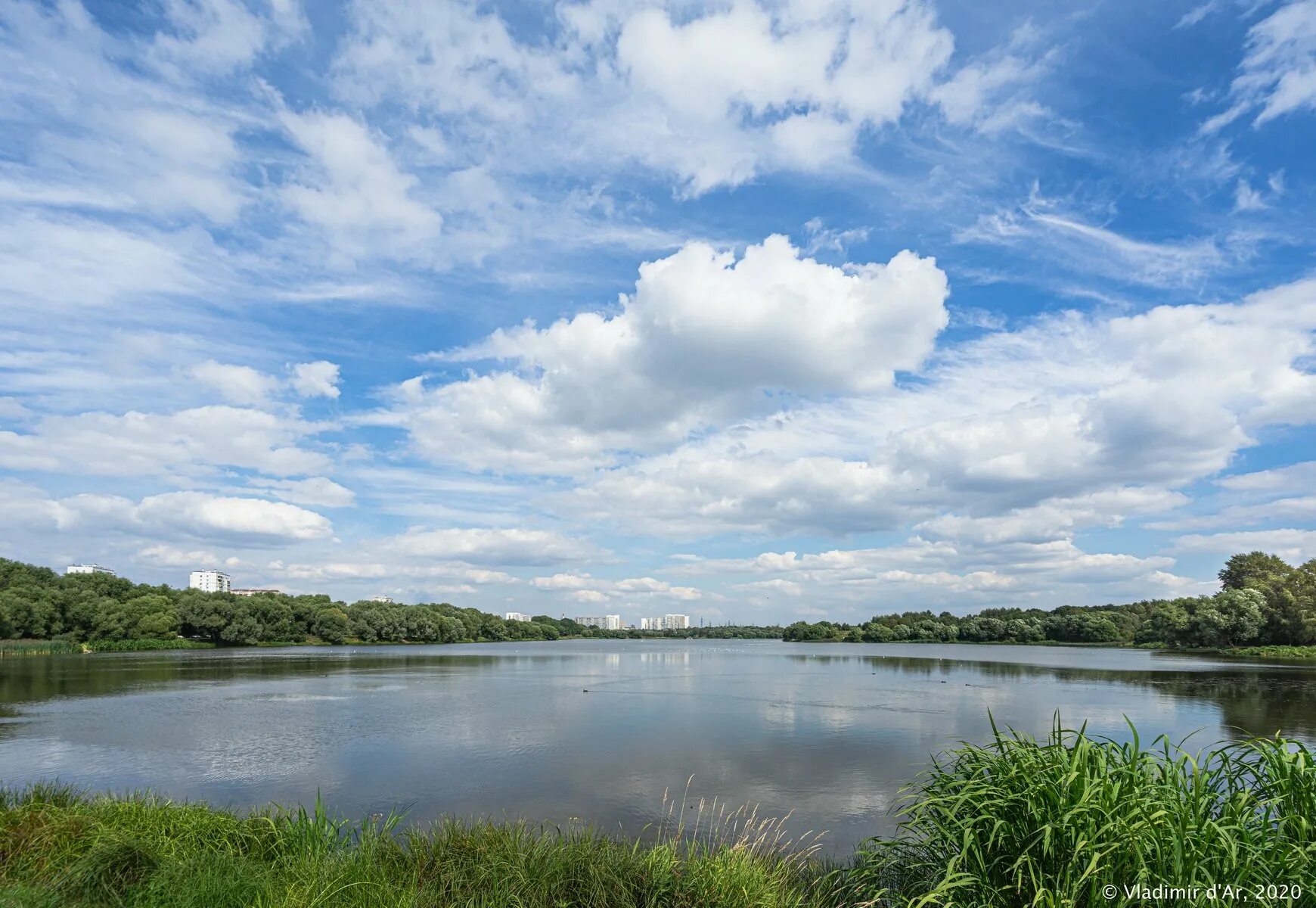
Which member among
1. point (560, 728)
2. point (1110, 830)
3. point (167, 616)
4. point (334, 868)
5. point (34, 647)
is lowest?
point (34, 647)

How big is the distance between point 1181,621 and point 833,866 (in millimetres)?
100430

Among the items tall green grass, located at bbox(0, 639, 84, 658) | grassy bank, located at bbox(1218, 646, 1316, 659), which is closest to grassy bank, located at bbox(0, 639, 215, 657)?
tall green grass, located at bbox(0, 639, 84, 658)

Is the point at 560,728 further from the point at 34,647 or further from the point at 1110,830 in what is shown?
the point at 34,647

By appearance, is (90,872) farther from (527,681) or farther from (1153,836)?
(527,681)

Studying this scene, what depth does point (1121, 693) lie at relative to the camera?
40.1 m

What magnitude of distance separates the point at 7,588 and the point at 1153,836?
112 meters

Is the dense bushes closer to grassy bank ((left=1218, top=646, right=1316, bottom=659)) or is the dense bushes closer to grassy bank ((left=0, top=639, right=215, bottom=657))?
grassy bank ((left=0, top=639, right=215, bottom=657))

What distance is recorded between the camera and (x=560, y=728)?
28312 mm

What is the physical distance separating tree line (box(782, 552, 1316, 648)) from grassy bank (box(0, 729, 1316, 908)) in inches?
3514

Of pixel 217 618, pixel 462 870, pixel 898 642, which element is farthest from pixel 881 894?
pixel 898 642

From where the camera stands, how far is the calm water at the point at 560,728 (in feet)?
56.0

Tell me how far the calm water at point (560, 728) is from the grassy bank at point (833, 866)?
18.6ft

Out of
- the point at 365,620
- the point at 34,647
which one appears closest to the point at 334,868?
the point at 34,647

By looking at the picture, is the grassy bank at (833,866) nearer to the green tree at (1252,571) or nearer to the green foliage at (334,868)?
the green foliage at (334,868)
